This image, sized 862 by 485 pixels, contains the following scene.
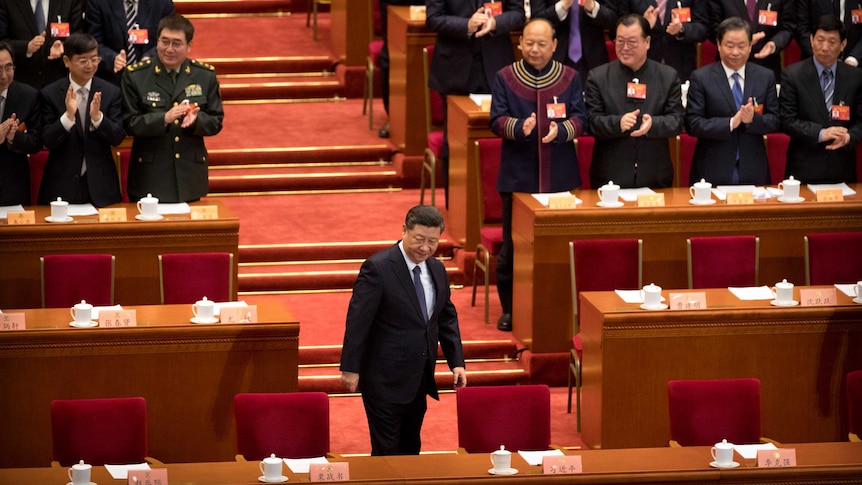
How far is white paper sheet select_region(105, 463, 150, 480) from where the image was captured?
5531mm

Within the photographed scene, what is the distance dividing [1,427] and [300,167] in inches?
150

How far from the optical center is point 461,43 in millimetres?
8844

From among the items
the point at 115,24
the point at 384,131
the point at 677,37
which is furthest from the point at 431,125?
the point at 115,24

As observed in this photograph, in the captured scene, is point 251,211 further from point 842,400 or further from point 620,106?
point 842,400

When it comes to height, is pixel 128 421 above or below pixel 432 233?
below

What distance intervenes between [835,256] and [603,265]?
114 centimetres

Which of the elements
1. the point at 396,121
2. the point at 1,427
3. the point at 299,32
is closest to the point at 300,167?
the point at 396,121

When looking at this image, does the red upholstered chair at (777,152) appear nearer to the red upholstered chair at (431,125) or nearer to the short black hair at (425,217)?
the red upholstered chair at (431,125)

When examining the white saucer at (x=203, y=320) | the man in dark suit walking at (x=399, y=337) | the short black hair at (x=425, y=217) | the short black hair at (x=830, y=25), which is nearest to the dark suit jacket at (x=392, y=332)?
the man in dark suit walking at (x=399, y=337)

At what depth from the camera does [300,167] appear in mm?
9977

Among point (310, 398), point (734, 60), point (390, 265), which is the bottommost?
point (310, 398)

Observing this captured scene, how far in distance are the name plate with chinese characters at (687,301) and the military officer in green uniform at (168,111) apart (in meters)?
2.38

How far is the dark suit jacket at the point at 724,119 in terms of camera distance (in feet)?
26.0

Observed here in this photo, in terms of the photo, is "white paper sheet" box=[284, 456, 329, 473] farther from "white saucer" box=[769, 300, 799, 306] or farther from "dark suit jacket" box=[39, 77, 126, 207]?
"dark suit jacket" box=[39, 77, 126, 207]
